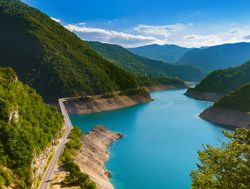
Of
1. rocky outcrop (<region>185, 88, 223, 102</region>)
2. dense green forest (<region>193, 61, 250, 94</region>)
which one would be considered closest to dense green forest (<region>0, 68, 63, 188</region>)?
rocky outcrop (<region>185, 88, 223, 102</region>)

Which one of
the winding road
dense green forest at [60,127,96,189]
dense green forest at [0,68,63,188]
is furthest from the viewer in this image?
dense green forest at [60,127,96,189]

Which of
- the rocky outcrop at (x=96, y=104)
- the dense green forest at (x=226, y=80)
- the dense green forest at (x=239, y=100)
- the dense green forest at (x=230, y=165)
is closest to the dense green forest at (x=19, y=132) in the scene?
the dense green forest at (x=230, y=165)

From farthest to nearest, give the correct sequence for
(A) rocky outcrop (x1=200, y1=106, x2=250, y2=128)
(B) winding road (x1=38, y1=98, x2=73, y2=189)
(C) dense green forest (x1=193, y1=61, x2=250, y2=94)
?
(C) dense green forest (x1=193, y1=61, x2=250, y2=94) < (A) rocky outcrop (x1=200, y1=106, x2=250, y2=128) < (B) winding road (x1=38, y1=98, x2=73, y2=189)

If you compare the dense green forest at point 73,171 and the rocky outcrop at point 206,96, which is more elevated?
the dense green forest at point 73,171

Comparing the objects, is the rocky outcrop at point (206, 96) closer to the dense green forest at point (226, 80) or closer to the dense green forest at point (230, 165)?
the dense green forest at point (226, 80)

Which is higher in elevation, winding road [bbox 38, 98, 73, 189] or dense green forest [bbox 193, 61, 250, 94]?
dense green forest [bbox 193, 61, 250, 94]

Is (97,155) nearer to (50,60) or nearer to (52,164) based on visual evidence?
(52,164)

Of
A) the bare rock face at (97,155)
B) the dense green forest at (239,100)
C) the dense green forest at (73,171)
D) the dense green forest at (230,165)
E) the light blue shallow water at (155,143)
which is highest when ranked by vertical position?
the dense green forest at (230,165)

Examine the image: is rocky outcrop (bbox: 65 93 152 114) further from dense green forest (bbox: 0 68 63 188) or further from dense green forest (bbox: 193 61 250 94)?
dense green forest (bbox: 0 68 63 188)
